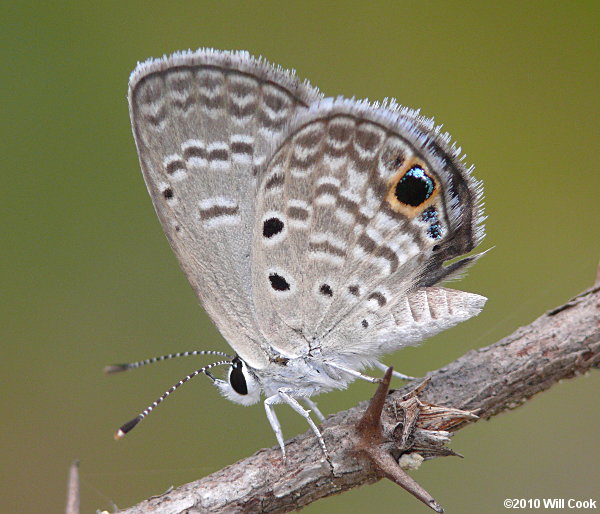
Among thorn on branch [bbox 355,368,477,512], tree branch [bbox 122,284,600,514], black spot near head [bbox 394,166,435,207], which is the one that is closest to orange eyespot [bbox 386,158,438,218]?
black spot near head [bbox 394,166,435,207]

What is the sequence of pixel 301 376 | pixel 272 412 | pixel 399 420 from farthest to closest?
pixel 301 376, pixel 272 412, pixel 399 420

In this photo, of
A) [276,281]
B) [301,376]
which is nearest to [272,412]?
[301,376]

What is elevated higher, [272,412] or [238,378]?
[238,378]

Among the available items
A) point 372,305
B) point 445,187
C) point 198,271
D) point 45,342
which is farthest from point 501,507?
point 45,342

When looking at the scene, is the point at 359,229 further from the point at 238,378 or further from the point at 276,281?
the point at 238,378

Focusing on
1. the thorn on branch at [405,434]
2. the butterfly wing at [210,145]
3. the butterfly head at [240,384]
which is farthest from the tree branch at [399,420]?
the butterfly wing at [210,145]

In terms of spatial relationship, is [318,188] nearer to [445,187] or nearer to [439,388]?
[445,187]

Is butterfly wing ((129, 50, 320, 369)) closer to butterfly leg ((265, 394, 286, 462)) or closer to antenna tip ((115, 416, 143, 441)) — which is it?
butterfly leg ((265, 394, 286, 462))

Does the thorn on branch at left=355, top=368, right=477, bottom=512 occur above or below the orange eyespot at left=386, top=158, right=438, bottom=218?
below
